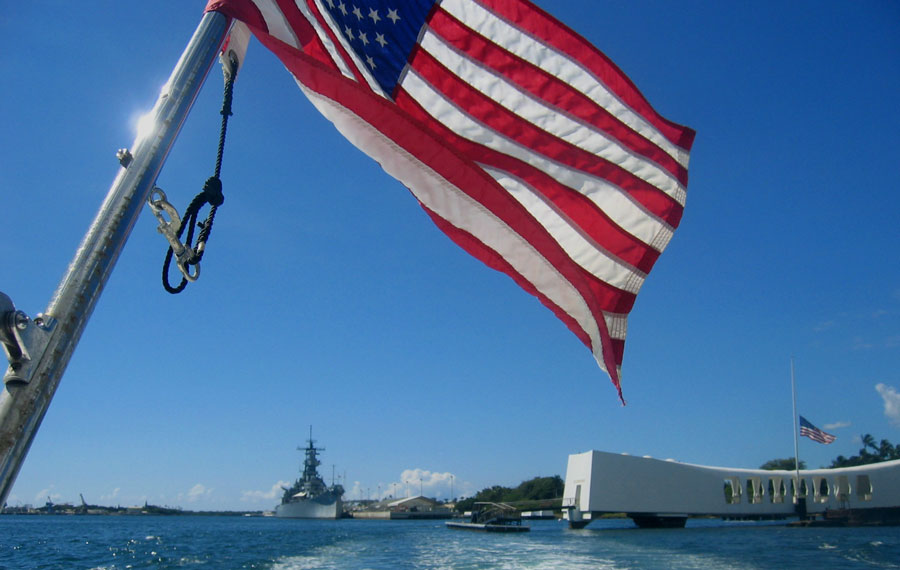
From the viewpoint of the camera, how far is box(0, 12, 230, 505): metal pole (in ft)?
5.71

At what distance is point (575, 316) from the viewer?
4.89m

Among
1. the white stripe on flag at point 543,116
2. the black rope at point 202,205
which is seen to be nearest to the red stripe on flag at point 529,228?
the white stripe on flag at point 543,116

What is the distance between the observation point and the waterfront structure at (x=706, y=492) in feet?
169

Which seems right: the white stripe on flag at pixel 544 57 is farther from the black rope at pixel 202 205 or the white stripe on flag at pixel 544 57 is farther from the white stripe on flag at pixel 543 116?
the black rope at pixel 202 205

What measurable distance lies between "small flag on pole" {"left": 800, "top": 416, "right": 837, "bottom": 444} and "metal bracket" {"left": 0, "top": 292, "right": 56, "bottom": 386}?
176ft

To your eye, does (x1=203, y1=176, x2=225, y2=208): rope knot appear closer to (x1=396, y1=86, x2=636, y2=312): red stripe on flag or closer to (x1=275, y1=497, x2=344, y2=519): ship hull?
(x1=396, y1=86, x2=636, y2=312): red stripe on flag

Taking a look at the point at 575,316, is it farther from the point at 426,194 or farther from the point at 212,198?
the point at 212,198

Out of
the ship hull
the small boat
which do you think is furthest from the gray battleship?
the small boat

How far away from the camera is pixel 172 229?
94.9 inches

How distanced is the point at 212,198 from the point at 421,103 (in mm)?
2194

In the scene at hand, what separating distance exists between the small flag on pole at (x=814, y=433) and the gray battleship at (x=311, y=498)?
83.7 meters

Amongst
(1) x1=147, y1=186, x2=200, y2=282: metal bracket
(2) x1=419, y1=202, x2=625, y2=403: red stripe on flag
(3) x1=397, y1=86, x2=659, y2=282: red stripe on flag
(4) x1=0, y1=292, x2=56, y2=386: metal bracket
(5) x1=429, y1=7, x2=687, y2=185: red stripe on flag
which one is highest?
(5) x1=429, y1=7, x2=687, y2=185: red stripe on flag

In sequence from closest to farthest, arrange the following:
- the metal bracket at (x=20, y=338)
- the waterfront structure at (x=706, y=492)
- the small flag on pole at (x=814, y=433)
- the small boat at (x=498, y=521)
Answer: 1. the metal bracket at (x=20, y=338)
2. the small flag on pole at (x=814, y=433)
3. the waterfront structure at (x=706, y=492)
4. the small boat at (x=498, y=521)

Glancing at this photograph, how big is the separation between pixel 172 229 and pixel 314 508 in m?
124
